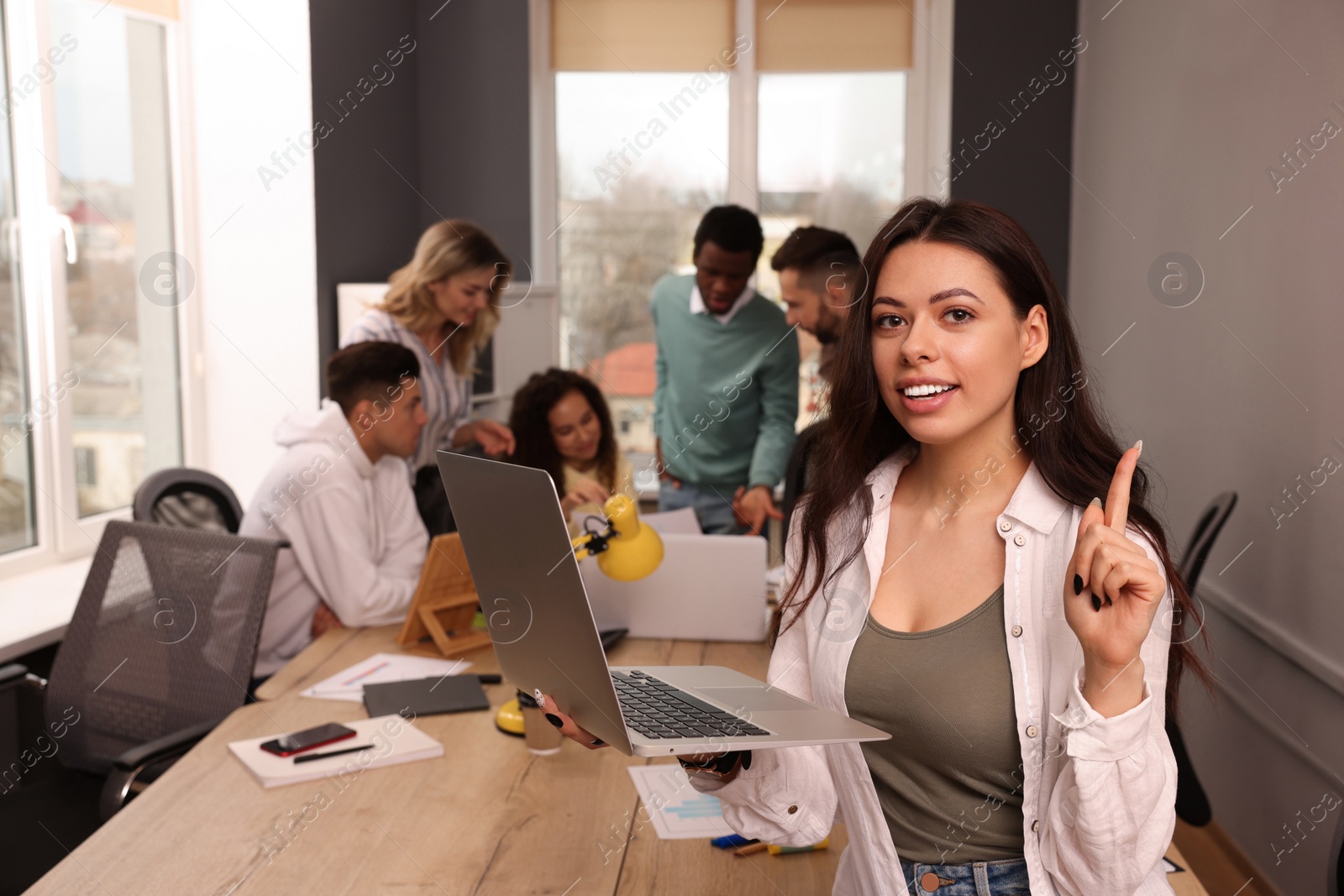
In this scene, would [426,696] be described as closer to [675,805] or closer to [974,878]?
[675,805]

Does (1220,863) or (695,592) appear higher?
(695,592)

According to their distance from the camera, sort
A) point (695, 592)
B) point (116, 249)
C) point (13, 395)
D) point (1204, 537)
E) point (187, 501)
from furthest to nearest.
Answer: point (116, 249), point (13, 395), point (187, 501), point (695, 592), point (1204, 537)

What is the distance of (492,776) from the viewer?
172cm

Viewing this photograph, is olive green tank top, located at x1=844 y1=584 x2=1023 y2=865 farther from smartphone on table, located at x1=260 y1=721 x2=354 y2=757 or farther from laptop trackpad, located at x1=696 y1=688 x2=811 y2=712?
smartphone on table, located at x1=260 y1=721 x2=354 y2=757

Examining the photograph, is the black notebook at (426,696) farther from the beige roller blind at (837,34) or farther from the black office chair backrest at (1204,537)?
the beige roller blind at (837,34)

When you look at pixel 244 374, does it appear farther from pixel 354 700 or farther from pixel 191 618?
pixel 354 700

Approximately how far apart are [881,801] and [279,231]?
10.7 ft

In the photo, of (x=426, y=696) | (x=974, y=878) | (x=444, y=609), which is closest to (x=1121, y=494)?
(x=974, y=878)

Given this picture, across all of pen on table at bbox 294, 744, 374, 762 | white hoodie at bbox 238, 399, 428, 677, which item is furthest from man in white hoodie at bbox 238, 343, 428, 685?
pen on table at bbox 294, 744, 374, 762

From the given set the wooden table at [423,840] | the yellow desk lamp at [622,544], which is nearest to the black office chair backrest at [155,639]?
the wooden table at [423,840]

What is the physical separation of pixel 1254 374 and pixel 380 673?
7.07 ft

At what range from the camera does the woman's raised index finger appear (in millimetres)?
1098

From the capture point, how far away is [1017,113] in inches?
186

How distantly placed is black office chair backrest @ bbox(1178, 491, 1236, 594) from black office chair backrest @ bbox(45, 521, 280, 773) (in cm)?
191
